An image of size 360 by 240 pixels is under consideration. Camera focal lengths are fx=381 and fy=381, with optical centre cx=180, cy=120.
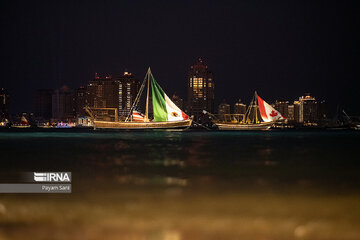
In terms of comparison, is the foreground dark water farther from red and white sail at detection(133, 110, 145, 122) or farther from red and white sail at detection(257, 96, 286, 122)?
red and white sail at detection(257, 96, 286, 122)

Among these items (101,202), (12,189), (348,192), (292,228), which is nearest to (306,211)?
(292,228)

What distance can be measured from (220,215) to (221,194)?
2833mm

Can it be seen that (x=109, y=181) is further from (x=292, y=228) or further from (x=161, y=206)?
(x=292, y=228)

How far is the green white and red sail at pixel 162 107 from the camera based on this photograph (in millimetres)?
69438

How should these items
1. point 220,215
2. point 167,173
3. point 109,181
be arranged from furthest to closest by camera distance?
point 167,173 → point 109,181 → point 220,215

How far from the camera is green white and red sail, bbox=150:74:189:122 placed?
69438 mm

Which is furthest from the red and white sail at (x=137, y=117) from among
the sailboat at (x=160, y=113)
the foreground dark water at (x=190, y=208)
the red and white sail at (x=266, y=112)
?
the foreground dark water at (x=190, y=208)

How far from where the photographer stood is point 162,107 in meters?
71.2

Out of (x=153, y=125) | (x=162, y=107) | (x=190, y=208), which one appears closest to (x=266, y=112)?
(x=153, y=125)

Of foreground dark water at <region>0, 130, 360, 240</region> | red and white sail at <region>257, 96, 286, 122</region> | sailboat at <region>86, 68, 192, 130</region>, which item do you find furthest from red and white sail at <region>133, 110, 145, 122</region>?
foreground dark water at <region>0, 130, 360, 240</region>

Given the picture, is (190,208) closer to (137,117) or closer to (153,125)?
(153,125)

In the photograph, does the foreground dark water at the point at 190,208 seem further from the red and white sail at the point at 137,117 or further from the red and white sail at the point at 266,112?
the red and white sail at the point at 266,112

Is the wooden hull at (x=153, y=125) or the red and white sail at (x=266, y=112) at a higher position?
the red and white sail at (x=266, y=112)

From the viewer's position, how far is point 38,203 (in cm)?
962
